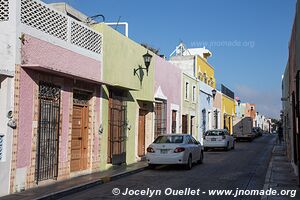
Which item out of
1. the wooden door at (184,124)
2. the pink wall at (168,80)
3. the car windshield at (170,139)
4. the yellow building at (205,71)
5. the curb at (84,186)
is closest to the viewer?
the curb at (84,186)

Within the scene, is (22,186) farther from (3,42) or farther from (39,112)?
(3,42)

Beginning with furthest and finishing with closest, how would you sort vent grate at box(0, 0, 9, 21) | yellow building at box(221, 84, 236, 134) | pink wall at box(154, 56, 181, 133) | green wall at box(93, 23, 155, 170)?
yellow building at box(221, 84, 236, 134) → pink wall at box(154, 56, 181, 133) → green wall at box(93, 23, 155, 170) → vent grate at box(0, 0, 9, 21)

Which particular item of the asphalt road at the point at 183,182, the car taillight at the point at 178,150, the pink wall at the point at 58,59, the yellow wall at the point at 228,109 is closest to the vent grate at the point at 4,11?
the pink wall at the point at 58,59

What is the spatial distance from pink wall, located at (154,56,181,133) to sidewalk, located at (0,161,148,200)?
337 inches

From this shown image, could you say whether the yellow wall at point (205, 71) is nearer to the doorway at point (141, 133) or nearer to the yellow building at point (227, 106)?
the yellow building at point (227, 106)

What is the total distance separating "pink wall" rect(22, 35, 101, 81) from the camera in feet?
36.5

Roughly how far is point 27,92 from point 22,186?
2395mm

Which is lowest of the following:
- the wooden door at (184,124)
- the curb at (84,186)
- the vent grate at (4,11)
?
the curb at (84,186)

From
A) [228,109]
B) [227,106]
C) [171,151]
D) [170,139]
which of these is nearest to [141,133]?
[170,139]

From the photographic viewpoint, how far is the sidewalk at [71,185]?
32.8ft

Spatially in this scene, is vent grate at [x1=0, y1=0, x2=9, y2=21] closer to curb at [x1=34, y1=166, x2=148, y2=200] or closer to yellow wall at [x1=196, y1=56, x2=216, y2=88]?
curb at [x1=34, y1=166, x2=148, y2=200]

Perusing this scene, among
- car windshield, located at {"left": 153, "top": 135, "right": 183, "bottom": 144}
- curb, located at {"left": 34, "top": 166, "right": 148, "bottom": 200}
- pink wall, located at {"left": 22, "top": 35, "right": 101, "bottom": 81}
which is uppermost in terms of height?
pink wall, located at {"left": 22, "top": 35, "right": 101, "bottom": 81}

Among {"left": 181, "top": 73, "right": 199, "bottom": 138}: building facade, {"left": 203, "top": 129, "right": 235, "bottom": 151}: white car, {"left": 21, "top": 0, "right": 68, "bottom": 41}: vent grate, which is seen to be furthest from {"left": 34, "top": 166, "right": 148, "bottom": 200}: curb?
{"left": 181, "top": 73, "right": 199, "bottom": 138}: building facade

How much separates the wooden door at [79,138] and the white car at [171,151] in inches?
130
